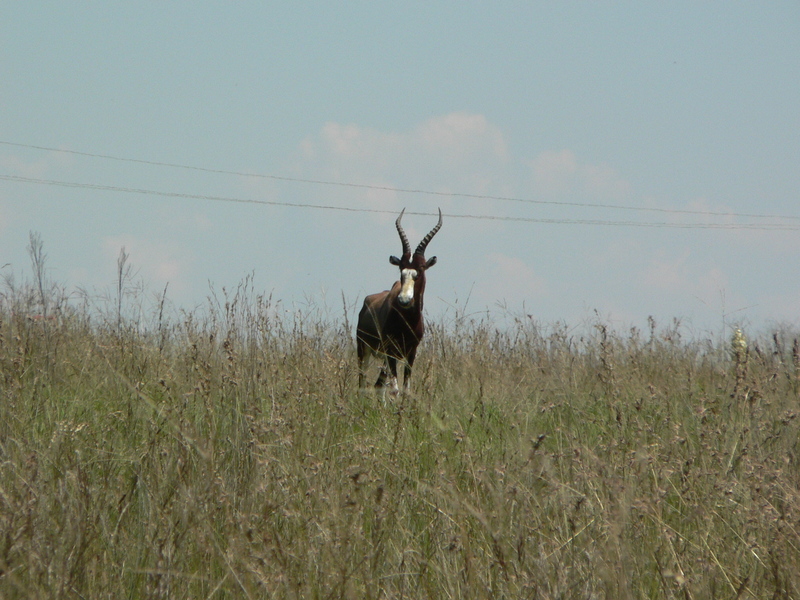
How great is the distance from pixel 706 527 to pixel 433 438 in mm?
1298

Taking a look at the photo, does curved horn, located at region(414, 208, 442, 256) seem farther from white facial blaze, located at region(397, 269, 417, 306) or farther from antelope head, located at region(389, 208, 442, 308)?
white facial blaze, located at region(397, 269, 417, 306)

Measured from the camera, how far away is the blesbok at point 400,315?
30.4ft

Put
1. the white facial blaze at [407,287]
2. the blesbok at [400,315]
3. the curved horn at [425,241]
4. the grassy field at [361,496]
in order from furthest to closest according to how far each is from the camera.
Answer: the curved horn at [425,241] < the blesbok at [400,315] < the white facial blaze at [407,287] < the grassy field at [361,496]

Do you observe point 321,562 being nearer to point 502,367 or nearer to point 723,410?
point 723,410

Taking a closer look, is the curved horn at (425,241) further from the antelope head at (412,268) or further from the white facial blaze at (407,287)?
the white facial blaze at (407,287)

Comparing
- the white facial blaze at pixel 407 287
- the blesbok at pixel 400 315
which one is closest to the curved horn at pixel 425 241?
the blesbok at pixel 400 315

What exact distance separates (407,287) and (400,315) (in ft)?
2.00

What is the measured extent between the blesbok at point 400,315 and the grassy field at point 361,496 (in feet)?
12.7

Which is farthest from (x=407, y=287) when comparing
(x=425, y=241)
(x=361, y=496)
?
(x=361, y=496)

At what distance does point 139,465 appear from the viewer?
315 cm

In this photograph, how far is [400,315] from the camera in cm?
873

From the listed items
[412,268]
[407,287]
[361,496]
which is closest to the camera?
[361,496]

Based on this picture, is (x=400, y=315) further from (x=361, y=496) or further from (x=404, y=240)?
(x=361, y=496)

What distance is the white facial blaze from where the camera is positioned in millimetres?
9102
